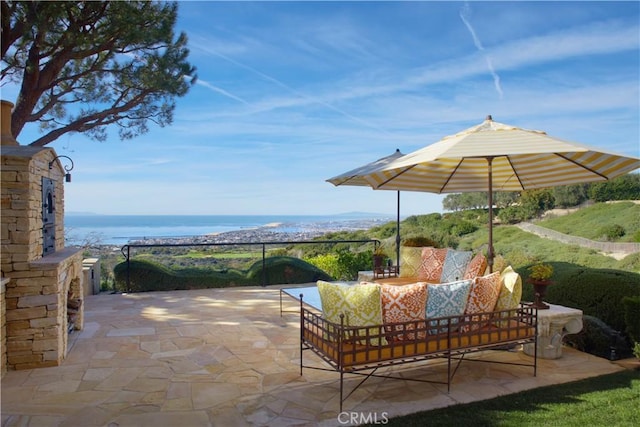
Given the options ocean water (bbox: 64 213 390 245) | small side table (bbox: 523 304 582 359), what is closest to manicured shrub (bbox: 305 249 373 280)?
ocean water (bbox: 64 213 390 245)

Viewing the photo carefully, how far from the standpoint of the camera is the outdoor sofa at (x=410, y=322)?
2.61 m

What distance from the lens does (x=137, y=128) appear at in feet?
25.3

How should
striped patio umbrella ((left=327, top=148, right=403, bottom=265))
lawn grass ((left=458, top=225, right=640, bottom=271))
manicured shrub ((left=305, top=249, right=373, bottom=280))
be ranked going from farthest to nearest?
lawn grass ((left=458, top=225, right=640, bottom=271)) < manicured shrub ((left=305, top=249, right=373, bottom=280)) < striped patio umbrella ((left=327, top=148, right=403, bottom=265))

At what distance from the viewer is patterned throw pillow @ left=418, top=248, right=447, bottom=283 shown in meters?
4.80

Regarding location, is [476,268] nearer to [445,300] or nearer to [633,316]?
[633,316]

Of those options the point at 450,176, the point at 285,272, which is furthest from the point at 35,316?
the point at 285,272

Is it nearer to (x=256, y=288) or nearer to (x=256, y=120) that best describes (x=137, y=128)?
(x=256, y=288)

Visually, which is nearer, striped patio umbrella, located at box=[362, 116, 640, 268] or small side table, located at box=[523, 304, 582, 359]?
striped patio umbrella, located at box=[362, 116, 640, 268]

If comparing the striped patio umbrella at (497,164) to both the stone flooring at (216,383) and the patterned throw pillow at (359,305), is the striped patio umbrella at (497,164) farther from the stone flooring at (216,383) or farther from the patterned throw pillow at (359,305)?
the stone flooring at (216,383)

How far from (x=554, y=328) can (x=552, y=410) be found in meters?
1.25

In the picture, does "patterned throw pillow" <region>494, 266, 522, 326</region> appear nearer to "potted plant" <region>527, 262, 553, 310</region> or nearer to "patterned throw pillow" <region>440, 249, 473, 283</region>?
"potted plant" <region>527, 262, 553, 310</region>

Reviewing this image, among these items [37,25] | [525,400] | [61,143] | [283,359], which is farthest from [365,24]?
[525,400]

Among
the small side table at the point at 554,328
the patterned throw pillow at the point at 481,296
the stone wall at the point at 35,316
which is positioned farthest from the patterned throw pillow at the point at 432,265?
the stone wall at the point at 35,316

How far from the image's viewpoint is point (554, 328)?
3578 mm
